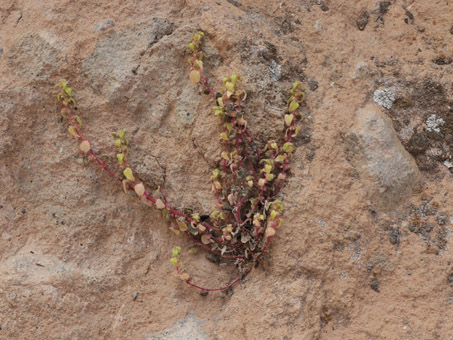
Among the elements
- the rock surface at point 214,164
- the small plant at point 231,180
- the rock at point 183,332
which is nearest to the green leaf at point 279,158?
the small plant at point 231,180

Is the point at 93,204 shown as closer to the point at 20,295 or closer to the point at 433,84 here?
the point at 20,295

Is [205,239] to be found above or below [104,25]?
below

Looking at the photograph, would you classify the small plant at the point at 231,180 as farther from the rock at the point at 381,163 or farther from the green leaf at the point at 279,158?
the rock at the point at 381,163

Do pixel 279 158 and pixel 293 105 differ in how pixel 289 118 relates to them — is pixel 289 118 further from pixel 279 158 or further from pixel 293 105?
pixel 279 158

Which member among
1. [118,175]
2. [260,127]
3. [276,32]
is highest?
[276,32]

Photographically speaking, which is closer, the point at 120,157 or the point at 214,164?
the point at 120,157

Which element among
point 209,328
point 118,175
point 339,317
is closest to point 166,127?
point 118,175

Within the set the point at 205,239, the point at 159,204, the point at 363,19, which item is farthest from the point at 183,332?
the point at 363,19
